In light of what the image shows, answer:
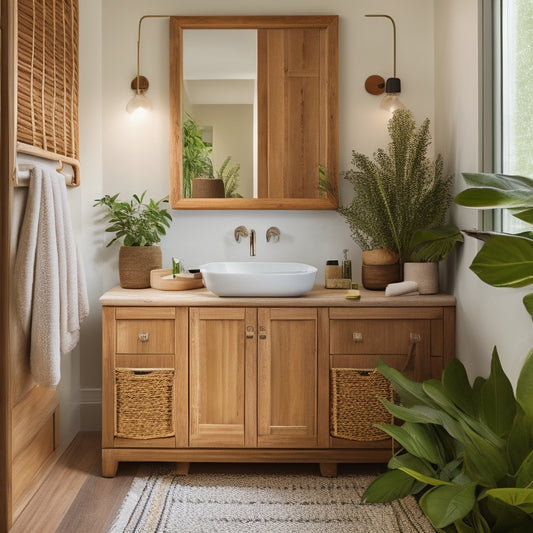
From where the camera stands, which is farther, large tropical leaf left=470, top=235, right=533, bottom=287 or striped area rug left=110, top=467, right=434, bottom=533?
striped area rug left=110, top=467, right=434, bottom=533

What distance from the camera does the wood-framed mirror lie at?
3090 millimetres

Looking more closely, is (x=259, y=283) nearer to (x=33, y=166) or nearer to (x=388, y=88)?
(x=33, y=166)

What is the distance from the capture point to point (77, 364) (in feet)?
10.5

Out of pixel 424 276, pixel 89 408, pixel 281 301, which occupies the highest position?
pixel 424 276

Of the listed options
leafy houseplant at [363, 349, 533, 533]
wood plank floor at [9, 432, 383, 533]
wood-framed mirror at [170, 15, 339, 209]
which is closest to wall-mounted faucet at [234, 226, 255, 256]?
wood-framed mirror at [170, 15, 339, 209]

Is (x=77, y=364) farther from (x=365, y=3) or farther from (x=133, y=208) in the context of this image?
(x=365, y=3)

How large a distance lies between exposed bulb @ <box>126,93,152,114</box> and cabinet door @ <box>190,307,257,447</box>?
44.3 inches

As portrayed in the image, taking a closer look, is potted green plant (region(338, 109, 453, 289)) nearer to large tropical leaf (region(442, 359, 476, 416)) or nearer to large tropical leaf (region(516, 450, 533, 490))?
large tropical leaf (region(442, 359, 476, 416))

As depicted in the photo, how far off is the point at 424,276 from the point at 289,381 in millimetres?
746

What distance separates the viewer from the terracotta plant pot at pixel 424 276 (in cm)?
275

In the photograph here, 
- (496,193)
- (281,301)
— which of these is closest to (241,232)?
(281,301)

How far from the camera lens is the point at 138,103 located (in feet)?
10.2

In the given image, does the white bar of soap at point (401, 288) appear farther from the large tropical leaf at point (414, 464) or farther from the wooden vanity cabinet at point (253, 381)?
the large tropical leaf at point (414, 464)

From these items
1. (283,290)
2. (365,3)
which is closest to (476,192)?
(283,290)
